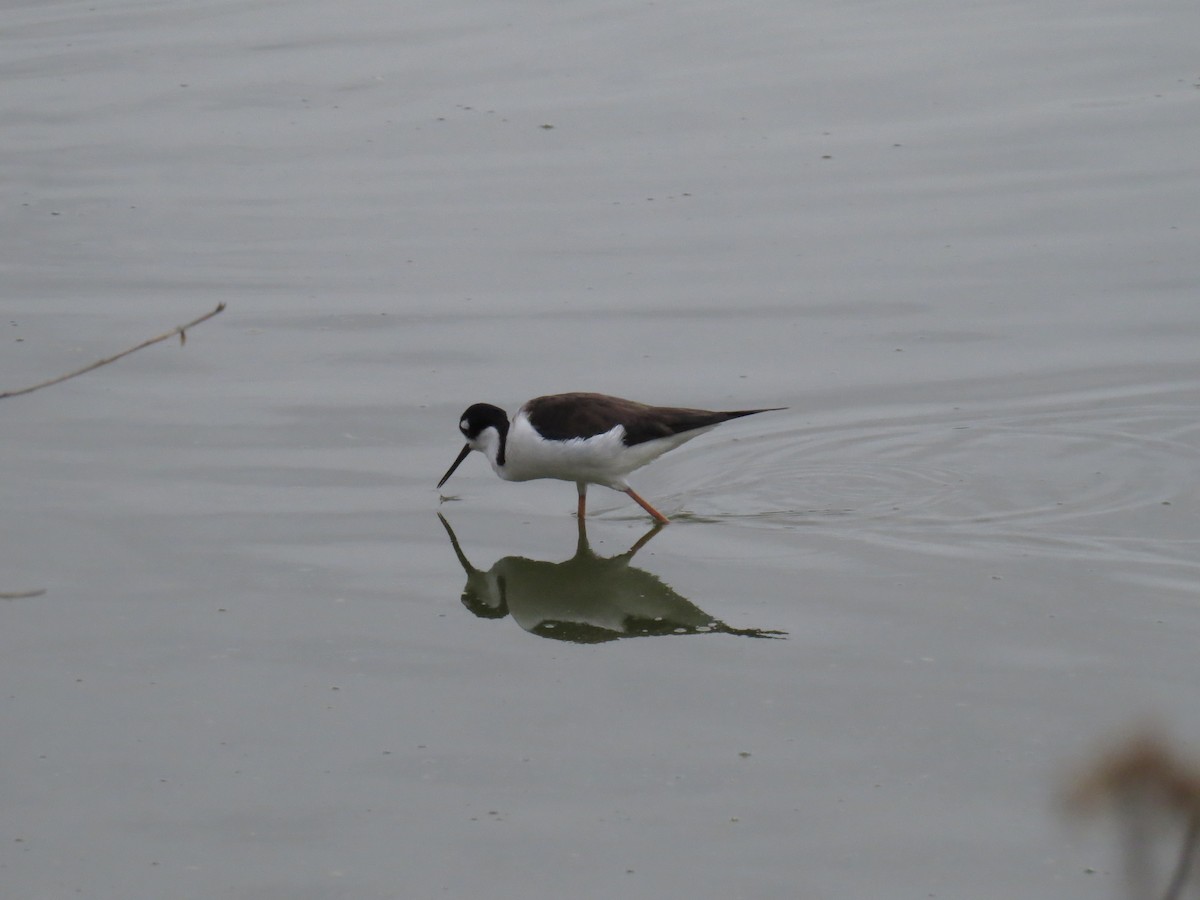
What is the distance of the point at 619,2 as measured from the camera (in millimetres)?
18375

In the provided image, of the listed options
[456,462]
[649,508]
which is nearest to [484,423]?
[456,462]

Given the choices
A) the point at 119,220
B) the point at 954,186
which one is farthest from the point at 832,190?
the point at 119,220

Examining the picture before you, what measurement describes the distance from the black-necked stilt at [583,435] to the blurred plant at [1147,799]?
6379 millimetres

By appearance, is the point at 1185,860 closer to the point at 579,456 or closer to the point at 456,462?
the point at 579,456

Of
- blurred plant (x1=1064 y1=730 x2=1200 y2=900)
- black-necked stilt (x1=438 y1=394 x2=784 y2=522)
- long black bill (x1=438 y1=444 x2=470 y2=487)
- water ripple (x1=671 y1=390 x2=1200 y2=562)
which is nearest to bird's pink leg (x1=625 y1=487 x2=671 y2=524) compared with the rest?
black-necked stilt (x1=438 y1=394 x2=784 y2=522)

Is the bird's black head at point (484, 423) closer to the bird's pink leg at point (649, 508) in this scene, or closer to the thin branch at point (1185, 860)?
the bird's pink leg at point (649, 508)

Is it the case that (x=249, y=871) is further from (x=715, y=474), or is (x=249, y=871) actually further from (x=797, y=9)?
(x=797, y=9)

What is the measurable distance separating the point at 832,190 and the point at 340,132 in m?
4.59

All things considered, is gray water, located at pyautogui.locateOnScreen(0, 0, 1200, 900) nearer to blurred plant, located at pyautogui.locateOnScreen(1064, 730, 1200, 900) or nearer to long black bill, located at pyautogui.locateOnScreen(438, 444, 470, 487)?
long black bill, located at pyautogui.locateOnScreen(438, 444, 470, 487)

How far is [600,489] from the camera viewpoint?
892cm

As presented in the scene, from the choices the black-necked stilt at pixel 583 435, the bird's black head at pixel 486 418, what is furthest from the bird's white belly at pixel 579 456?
the bird's black head at pixel 486 418

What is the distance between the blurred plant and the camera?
4.23 ft

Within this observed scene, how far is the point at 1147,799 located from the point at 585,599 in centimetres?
595

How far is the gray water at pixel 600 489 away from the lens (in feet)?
17.1
